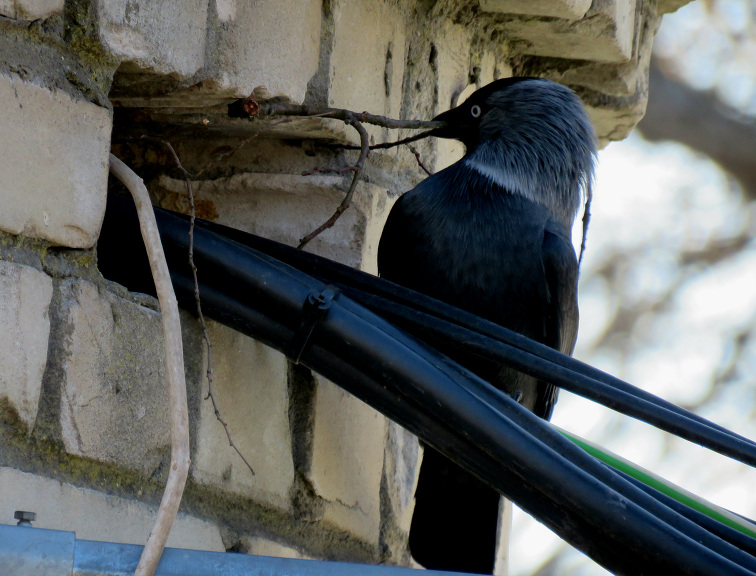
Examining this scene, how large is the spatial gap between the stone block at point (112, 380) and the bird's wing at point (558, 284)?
98 centimetres

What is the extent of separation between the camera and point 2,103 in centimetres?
133

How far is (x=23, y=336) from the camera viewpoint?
1.31 meters

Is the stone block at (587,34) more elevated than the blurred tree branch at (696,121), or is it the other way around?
the stone block at (587,34)

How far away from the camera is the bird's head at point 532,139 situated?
2412 mm

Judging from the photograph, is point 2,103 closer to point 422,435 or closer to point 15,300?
point 15,300

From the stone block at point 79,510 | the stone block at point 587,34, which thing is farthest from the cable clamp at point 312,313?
the stone block at point 587,34

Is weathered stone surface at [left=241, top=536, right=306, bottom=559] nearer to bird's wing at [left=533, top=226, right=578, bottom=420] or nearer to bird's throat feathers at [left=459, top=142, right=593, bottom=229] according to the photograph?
bird's wing at [left=533, top=226, right=578, bottom=420]

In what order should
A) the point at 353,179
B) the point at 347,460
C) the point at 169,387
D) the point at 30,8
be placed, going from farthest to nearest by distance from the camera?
the point at 347,460
the point at 353,179
the point at 30,8
the point at 169,387

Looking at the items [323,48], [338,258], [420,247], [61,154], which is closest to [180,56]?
[61,154]

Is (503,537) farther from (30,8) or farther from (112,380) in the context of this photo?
(30,8)

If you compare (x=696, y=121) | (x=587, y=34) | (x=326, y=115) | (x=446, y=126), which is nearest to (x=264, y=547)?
(x=326, y=115)

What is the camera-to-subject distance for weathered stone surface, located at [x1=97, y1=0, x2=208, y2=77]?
1473mm

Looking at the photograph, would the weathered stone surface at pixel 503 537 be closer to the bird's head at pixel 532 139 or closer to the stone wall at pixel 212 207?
the stone wall at pixel 212 207

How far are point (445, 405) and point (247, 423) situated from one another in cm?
44
